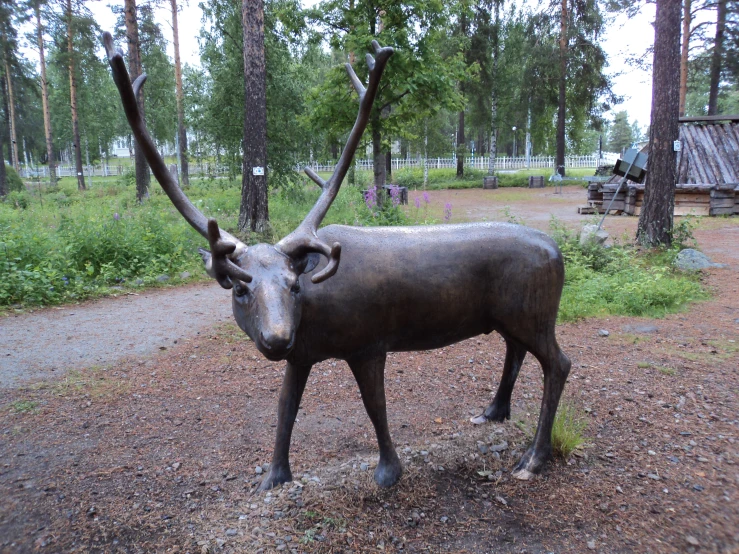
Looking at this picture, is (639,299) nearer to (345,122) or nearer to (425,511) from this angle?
(425,511)

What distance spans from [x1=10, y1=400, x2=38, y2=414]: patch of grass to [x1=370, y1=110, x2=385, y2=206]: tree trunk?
7740 millimetres

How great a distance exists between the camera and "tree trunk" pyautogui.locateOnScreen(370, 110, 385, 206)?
1109cm

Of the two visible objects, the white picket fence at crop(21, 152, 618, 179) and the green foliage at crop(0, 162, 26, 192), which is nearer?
the green foliage at crop(0, 162, 26, 192)

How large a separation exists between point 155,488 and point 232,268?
5.77 ft

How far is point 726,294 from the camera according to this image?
7039 millimetres

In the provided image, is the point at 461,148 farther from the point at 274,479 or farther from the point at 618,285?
the point at 274,479

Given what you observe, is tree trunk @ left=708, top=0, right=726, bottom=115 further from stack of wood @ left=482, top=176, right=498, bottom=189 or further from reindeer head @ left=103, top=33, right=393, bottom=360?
reindeer head @ left=103, top=33, right=393, bottom=360

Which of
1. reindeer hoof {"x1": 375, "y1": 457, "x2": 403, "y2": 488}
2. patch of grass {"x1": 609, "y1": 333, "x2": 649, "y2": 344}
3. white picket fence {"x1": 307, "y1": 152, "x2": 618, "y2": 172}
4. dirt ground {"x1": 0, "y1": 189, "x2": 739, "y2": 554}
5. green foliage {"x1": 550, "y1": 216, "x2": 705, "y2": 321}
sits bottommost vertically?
dirt ground {"x1": 0, "y1": 189, "x2": 739, "y2": 554}

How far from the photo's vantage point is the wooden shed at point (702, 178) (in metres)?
14.8

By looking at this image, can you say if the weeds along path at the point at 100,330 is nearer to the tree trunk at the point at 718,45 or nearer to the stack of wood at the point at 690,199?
the stack of wood at the point at 690,199

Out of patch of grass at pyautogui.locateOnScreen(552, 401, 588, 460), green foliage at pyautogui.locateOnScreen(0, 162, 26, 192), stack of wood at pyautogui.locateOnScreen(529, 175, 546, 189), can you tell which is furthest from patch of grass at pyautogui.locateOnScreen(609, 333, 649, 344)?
green foliage at pyautogui.locateOnScreen(0, 162, 26, 192)

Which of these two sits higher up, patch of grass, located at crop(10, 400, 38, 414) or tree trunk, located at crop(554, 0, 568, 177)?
tree trunk, located at crop(554, 0, 568, 177)

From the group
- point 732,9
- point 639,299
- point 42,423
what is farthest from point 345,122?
point 732,9

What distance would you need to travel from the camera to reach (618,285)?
694 cm
